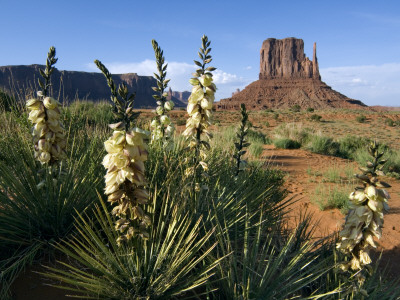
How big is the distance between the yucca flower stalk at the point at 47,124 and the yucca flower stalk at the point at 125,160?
825mm

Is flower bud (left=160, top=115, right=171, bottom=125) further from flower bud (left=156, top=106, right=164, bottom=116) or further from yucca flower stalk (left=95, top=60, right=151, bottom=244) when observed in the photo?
yucca flower stalk (left=95, top=60, right=151, bottom=244)

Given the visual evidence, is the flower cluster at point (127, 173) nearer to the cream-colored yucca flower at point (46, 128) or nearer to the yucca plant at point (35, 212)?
the yucca plant at point (35, 212)

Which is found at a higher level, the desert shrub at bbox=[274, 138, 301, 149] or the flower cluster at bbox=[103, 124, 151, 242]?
the flower cluster at bbox=[103, 124, 151, 242]

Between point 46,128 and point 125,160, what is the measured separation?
111 cm

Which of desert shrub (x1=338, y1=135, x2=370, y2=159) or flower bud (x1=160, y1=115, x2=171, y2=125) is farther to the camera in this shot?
desert shrub (x1=338, y1=135, x2=370, y2=159)

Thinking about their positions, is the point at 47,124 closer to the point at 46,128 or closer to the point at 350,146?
the point at 46,128

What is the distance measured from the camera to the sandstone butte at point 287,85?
6832cm

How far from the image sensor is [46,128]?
218cm

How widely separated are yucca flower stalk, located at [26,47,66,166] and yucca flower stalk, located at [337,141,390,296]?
2.11m

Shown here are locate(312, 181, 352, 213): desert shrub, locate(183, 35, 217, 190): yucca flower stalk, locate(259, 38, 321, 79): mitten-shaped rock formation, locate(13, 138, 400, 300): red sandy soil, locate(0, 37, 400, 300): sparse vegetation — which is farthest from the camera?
locate(259, 38, 321, 79): mitten-shaped rock formation

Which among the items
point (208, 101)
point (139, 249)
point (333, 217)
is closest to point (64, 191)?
point (139, 249)

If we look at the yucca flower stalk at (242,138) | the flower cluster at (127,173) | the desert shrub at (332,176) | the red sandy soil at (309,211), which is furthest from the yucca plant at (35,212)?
the desert shrub at (332,176)

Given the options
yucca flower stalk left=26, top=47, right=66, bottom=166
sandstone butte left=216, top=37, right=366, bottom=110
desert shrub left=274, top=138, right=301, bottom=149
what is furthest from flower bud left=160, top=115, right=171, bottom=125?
sandstone butte left=216, top=37, right=366, bottom=110

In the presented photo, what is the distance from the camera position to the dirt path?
13.9ft
